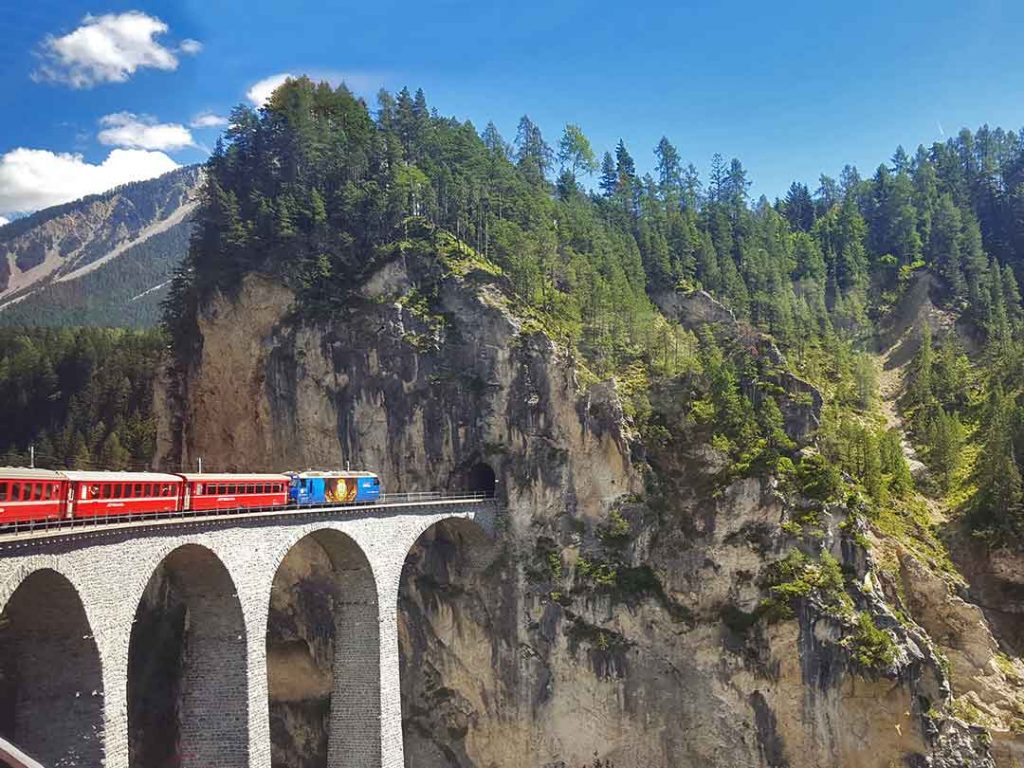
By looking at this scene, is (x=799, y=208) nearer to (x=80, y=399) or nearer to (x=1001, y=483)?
(x=1001, y=483)

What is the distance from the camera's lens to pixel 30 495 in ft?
77.5

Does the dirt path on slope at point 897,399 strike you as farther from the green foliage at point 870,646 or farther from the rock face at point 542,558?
the green foliage at point 870,646

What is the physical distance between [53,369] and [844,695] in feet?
251

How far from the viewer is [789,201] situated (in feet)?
353

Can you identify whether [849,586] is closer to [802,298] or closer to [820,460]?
[820,460]

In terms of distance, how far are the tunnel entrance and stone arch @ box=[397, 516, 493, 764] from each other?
3798 mm

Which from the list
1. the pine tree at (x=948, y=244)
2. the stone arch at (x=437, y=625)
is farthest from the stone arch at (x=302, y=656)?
the pine tree at (x=948, y=244)

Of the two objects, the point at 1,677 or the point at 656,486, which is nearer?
the point at 1,677

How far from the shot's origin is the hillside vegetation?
176 feet

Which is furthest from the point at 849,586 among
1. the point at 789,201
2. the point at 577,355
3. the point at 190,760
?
the point at 789,201

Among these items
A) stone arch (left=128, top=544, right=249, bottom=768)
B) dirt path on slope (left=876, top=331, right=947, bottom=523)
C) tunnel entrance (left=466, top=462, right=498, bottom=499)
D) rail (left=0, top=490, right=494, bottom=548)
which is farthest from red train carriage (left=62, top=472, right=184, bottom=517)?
dirt path on slope (left=876, top=331, right=947, bottom=523)

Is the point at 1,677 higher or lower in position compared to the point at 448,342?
lower

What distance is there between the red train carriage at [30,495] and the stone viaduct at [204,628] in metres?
1.00

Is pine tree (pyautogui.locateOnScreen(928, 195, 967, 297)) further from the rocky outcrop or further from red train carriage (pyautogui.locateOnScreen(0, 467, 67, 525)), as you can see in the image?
red train carriage (pyautogui.locateOnScreen(0, 467, 67, 525))
